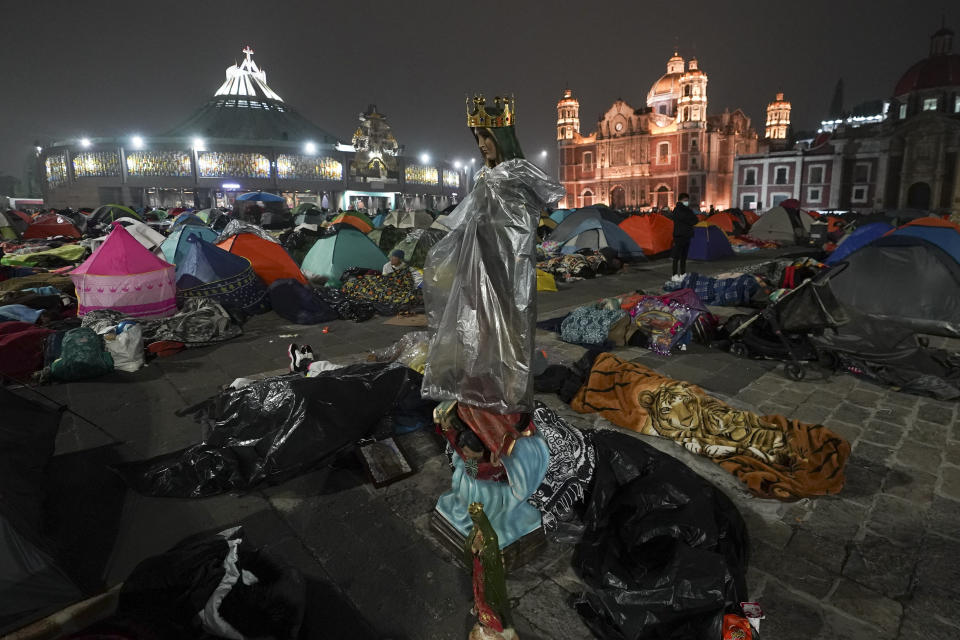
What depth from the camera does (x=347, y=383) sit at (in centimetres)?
390

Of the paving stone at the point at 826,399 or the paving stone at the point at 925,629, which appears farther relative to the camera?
the paving stone at the point at 826,399

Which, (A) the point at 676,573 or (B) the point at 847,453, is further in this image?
(B) the point at 847,453

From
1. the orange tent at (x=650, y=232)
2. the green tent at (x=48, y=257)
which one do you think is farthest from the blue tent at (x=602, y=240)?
the green tent at (x=48, y=257)

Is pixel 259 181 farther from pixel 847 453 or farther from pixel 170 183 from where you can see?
pixel 847 453

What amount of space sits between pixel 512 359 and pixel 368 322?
21.0ft

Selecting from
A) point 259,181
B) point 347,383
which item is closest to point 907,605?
point 347,383

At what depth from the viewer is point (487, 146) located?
256cm

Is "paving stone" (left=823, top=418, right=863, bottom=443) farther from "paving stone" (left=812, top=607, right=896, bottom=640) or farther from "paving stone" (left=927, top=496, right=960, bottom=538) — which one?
"paving stone" (left=812, top=607, right=896, bottom=640)

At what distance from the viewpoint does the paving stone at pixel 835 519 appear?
2.88m

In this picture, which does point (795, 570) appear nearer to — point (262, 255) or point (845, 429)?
point (845, 429)

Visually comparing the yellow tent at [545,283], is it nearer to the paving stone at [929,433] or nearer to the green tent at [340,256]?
the green tent at [340,256]

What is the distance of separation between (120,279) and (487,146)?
7.21 metres

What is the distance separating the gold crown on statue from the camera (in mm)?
2508

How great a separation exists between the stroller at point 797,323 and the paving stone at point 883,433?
1.13 metres
